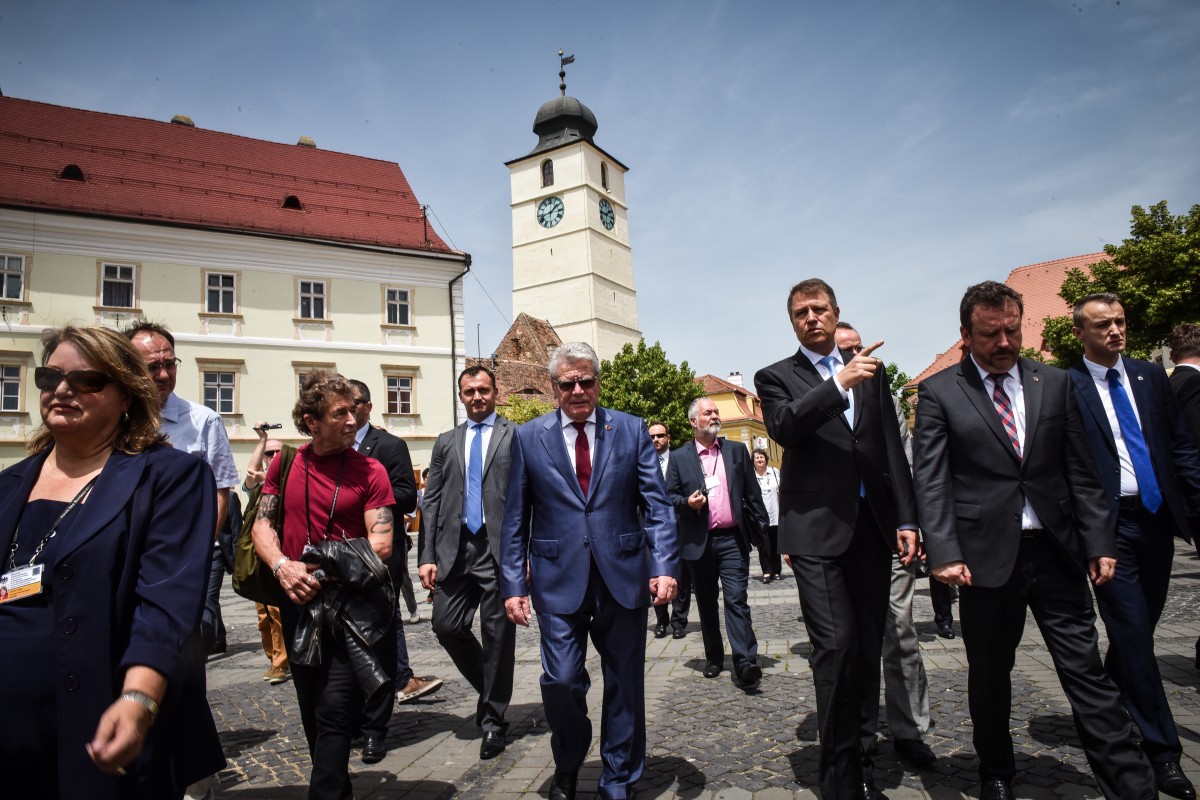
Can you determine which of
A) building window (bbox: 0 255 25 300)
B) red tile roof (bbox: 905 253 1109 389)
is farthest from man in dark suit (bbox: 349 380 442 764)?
red tile roof (bbox: 905 253 1109 389)

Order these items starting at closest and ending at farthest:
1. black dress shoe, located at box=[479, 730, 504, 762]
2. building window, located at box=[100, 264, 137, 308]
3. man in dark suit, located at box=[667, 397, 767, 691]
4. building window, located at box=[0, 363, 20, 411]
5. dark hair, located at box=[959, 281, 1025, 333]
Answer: dark hair, located at box=[959, 281, 1025, 333]
black dress shoe, located at box=[479, 730, 504, 762]
man in dark suit, located at box=[667, 397, 767, 691]
building window, located at box=[0, 363, 20, 411]
building window, located at box=[100, 264, 137, 308]

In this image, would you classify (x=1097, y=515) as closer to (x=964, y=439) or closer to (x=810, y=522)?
(x=964, y=439)

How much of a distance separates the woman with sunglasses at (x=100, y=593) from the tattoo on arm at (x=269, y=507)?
1396mm

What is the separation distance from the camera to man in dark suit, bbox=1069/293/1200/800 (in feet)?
11.9

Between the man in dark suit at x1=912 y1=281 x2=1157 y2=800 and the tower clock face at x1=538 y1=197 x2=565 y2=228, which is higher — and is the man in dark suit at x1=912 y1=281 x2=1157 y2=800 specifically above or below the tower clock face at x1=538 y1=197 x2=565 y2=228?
below

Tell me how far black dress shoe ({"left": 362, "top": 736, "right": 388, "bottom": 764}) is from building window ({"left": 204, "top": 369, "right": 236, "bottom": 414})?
25478 mm

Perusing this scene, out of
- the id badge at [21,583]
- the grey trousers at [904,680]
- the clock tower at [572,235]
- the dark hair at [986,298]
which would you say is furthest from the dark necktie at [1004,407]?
the clock tower at [572,235]

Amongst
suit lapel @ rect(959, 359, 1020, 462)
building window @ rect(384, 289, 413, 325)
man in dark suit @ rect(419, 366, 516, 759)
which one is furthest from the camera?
building window @ rect(384, 289, 413, 325)

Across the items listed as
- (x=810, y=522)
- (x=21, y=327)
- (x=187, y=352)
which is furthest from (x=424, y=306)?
(x=810, y=522)

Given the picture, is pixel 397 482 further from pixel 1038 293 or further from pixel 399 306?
pixel 1038 293

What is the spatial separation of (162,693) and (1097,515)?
3568mm

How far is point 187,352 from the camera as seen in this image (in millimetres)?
27344

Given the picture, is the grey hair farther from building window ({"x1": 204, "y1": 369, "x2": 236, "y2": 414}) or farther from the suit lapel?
building window ({"x1": 204, "y1": 369, "x2": 236, "y2": 414})

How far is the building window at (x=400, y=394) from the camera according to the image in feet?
98.7
